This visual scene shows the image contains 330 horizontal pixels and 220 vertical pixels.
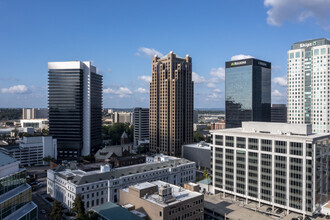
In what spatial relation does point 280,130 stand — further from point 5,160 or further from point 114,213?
point 5,160

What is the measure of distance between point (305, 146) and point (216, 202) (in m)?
38.5

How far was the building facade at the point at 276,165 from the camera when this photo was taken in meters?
89.4

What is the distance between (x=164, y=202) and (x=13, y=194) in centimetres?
3863

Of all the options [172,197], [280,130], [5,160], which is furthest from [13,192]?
[280,130]

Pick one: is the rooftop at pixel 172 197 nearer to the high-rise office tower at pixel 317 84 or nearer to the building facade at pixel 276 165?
the building facade at pixel 276 165

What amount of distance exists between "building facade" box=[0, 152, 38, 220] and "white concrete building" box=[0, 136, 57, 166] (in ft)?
419

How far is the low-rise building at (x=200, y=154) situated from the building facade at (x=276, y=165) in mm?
52495

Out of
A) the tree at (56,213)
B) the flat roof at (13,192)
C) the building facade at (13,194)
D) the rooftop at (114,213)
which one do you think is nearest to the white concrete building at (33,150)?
the tree at (56,213)

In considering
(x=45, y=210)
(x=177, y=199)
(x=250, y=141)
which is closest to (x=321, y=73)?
(x=250, y=141)

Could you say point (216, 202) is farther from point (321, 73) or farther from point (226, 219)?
point (321, 73)

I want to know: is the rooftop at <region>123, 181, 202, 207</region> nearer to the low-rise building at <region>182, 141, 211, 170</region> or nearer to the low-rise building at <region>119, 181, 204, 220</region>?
the low-rise building at <region>119, 181, 204, 220</region>

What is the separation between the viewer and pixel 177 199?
262 feet

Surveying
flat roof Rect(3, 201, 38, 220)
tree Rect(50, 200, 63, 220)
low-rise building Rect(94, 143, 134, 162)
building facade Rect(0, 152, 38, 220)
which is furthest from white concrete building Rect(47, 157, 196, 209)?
low-rise building Rect(94, 143, 134, 162)

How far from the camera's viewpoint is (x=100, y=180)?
10500 centimetres
